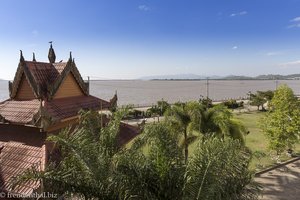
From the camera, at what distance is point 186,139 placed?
18047 millimetres

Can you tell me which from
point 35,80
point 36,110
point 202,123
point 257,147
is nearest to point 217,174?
point 36,110

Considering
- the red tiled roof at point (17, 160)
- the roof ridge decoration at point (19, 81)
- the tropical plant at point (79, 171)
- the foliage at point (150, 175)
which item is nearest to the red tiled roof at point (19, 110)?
the roof ridge decoration at point (19, 81)

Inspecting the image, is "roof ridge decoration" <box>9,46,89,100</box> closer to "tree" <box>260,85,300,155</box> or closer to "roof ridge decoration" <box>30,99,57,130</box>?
"roof ridge decoration" <box>30,99,57,130</box>

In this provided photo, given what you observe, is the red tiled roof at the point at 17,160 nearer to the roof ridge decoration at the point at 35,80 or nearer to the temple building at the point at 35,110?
the temple building at the point at 35,110

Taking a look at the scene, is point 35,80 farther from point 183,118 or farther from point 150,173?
point 183,118

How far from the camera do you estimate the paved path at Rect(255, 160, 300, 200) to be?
16.0 meters

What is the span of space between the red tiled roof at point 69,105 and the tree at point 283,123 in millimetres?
13899

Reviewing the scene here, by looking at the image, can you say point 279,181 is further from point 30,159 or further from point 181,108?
point 30,159

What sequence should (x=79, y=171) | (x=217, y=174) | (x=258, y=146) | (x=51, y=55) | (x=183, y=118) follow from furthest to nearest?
(x=258, y=146) → (x=183, y=118) → (x=51, y=55) → (x=79, y=171) → (x=217, y=174)

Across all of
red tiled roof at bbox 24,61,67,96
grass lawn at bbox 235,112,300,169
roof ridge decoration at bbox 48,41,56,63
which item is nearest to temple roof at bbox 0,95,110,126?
red tiled roof at bbox 24,61,67,96

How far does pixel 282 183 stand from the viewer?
17.8m

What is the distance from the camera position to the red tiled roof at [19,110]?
10922 millimetres

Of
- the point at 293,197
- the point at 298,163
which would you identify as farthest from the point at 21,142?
the point at 298,163

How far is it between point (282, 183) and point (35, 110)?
15749 mm
